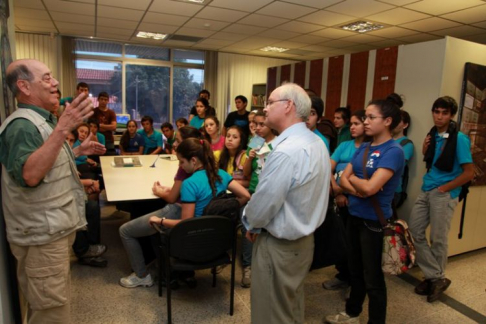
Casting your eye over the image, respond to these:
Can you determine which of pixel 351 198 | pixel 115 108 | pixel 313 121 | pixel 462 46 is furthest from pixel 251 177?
pixel 115 108

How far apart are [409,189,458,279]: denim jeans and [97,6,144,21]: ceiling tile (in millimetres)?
4509

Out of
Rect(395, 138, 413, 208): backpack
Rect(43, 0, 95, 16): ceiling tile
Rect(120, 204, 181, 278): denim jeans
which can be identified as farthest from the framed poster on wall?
Rect(43, 0, 95, 16): ceiling tile

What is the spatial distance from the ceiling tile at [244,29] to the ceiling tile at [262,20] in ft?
0.70

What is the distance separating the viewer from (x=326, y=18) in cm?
484

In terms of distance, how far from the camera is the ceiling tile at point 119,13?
4.77 metres

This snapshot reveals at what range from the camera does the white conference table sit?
2.47 m

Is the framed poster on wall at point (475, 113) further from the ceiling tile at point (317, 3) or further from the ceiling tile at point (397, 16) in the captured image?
the ceiling tile at point (317, 3)

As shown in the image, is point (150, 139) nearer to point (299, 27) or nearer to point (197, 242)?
point (299, 27)

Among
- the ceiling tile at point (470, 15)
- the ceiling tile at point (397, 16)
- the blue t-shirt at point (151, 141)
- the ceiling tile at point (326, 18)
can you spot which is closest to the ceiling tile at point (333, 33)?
the ceiling tile at point (326, 18)

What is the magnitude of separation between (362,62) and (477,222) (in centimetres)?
214

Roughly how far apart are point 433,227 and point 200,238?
1923mm

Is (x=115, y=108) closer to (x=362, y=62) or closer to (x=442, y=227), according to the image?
(x=362, y=62)

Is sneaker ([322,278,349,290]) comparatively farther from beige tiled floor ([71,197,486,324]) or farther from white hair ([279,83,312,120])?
white hair ([279,83,312,120])

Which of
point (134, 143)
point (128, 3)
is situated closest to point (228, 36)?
point (128, 3)
